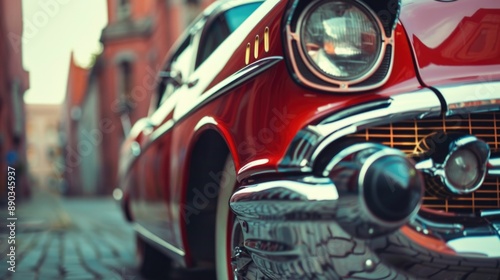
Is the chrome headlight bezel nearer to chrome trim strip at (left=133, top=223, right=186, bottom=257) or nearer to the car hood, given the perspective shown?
the car hood

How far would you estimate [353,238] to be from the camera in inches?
64.3

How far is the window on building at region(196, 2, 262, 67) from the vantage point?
2877mm

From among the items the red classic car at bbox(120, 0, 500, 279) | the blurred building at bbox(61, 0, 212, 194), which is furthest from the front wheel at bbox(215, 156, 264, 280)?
the blurred building at bbox(61, 0, 212, 194)

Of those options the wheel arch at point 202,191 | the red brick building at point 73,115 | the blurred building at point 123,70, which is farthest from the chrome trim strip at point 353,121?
the red brick building at point 73,115

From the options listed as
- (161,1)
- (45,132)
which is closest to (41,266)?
(161,1)

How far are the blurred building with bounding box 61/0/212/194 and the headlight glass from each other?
17549 millimetres

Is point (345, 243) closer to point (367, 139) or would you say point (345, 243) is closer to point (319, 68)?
point (367, 139)

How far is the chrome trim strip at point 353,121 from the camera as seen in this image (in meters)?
1.75

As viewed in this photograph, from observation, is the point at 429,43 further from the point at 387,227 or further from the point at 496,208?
the point at 387,227

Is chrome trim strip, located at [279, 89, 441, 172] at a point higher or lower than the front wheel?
higher

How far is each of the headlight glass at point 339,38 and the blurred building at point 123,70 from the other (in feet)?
57.6

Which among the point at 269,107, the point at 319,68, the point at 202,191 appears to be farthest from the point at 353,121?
the point at 202,191

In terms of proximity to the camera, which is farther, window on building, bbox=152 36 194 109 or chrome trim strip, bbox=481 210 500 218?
window on building, bbox=152 36 194 109

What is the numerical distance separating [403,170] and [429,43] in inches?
23.1
